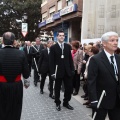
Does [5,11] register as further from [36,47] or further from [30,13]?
[36,47]

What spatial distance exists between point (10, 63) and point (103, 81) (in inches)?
65.3

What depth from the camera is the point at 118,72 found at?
3652 mm

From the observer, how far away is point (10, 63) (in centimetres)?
428

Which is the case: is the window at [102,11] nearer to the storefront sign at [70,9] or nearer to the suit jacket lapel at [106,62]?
the storefront sign at [70,9]

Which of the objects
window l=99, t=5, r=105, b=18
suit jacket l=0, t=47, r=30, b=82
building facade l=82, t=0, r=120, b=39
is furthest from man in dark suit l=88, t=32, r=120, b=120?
window l=99, t=5, r=105, b=18

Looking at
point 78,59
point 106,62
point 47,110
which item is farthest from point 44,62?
point 106,62

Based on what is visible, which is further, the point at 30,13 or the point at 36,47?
the point at 30,13

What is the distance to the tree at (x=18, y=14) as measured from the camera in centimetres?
3584

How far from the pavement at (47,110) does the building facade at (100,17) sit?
658cm

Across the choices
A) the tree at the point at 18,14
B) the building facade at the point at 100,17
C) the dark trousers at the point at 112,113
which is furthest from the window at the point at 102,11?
the tree at the point at 18,14

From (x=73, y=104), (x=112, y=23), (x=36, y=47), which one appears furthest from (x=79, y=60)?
(x=112, y=23)

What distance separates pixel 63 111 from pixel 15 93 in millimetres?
2121

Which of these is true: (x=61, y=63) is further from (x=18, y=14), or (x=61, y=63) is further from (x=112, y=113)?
(x=18, y=14)

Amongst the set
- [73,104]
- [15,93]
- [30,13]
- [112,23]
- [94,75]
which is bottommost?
[73,104]
